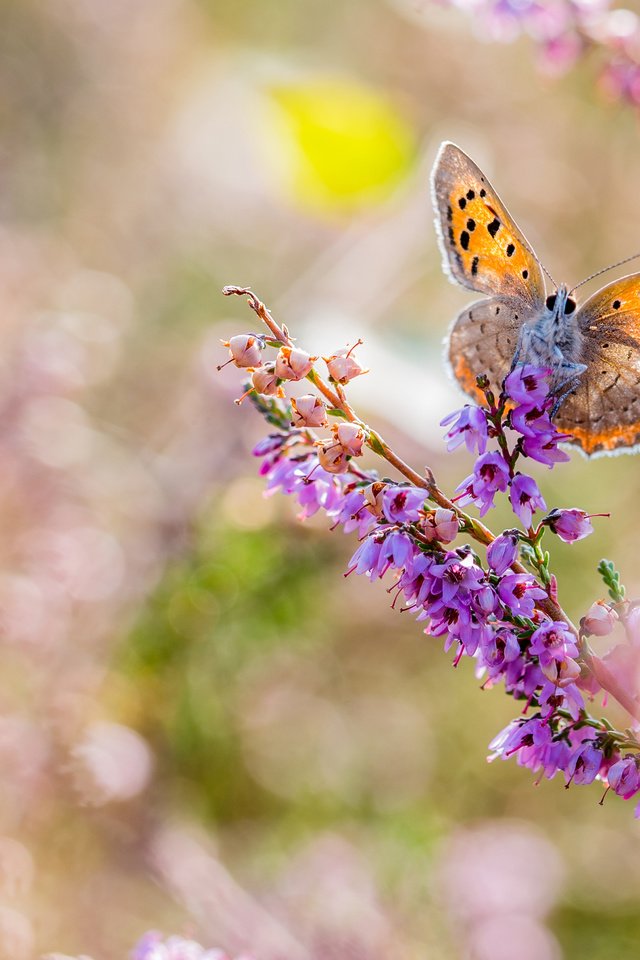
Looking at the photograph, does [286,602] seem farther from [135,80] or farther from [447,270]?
[135,80]

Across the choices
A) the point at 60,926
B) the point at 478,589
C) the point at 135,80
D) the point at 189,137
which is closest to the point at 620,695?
the point at 478,589

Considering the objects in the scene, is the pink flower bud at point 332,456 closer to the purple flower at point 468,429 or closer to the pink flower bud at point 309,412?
the pink flower bud at point 309,412

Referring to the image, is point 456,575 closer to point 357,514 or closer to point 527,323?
point 357,514

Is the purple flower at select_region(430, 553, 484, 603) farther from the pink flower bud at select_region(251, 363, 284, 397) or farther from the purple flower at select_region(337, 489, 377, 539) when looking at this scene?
the pink flower bud at select_region(251, 363, 284, 397)

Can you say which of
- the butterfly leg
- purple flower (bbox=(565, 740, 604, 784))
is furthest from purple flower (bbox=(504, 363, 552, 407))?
purple flower (bbox=(565, 740, 604, 784))

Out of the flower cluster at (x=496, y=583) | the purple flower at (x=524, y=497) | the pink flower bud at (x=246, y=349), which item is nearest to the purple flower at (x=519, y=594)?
the flower cluster at (x=496, y=583)

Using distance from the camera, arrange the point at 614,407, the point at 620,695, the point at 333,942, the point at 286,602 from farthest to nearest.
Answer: the point at 286,602
the point at 333,942
the point at 614,407
the point at 620,695
